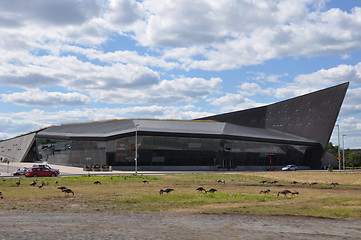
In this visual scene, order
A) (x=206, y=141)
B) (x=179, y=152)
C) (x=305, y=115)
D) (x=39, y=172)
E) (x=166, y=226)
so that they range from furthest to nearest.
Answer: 1. (x=305, y=115)
2. (x=206, y=141)
3. (x=179, y=152)
4. (x=39, y=172)
5. (x=166, y=226)

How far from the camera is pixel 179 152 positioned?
8844 centimetres

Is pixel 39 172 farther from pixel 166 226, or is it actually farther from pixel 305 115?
pixel 305 115

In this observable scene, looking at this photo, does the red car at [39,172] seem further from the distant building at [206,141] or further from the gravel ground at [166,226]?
the gravel ground at [166,226]

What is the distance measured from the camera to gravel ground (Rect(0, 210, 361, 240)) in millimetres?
12945

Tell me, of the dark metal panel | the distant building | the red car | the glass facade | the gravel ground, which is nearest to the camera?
the gravel ground

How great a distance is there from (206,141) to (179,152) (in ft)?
20.7

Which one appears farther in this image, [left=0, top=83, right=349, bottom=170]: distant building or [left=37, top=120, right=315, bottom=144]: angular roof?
[left=0, top=83, right=349, bottom=170]: distant building

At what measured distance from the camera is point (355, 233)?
13703 millimetres

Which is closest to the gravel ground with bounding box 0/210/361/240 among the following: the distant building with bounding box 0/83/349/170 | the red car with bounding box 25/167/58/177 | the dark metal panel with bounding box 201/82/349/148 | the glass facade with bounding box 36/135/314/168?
the red car with bounding box 25/167/58/177

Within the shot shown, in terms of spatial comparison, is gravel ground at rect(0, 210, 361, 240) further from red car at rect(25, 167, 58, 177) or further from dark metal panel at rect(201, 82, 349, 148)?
dark metal panel at rect(201, 82, 349, 148)

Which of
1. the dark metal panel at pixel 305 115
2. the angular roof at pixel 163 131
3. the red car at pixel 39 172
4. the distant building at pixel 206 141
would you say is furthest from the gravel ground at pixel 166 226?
the dark metal panel at pixel 305 115

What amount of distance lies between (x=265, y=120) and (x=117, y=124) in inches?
1678

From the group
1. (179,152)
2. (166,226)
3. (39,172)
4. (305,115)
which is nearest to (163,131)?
(179,152)

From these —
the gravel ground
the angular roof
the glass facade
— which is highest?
the angular roof
